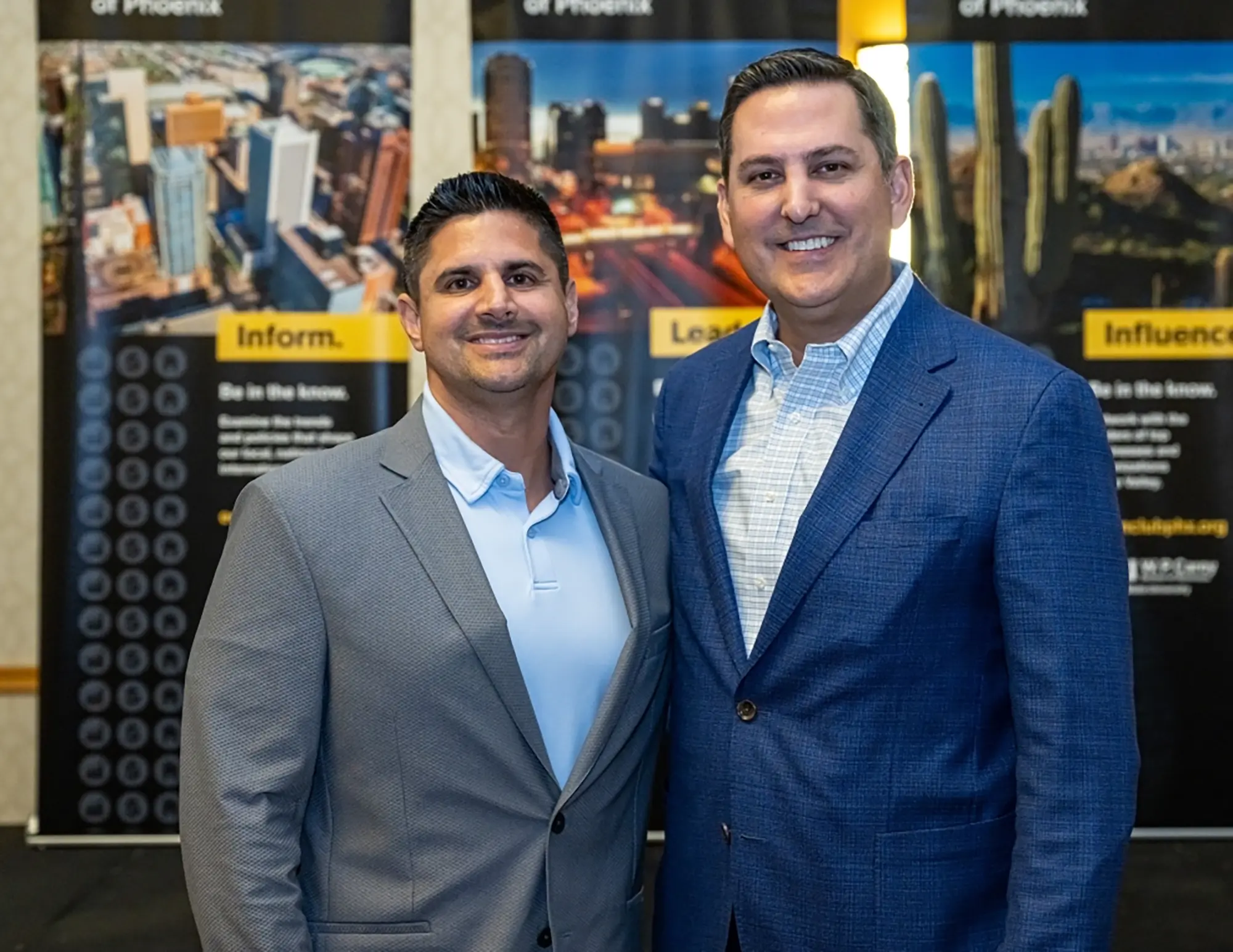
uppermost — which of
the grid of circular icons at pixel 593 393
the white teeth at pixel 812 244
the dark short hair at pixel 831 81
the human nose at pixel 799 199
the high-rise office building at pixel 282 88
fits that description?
the high-rise office building at pixel 282 88

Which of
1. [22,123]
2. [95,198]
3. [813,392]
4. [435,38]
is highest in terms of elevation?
[435,38]

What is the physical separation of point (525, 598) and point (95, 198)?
3.15m

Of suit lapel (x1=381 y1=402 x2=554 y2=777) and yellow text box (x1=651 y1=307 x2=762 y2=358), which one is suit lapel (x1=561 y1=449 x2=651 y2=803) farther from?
yellow text box (x1=651 y1=307 x2=762 y2=358)

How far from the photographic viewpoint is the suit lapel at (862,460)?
170cm

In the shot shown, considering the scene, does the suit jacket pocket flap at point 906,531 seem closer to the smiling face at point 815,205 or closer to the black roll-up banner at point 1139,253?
the smiling face at point 815,205

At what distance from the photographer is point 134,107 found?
14.0 ft

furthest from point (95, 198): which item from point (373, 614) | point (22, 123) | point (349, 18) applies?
point (373, 614)

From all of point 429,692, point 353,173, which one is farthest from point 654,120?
point 429,692

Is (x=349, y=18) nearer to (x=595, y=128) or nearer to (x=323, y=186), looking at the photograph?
(x=323, y=186)

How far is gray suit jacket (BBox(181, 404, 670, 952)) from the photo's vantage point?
168 centimetres

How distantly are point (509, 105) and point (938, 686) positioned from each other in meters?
3.16

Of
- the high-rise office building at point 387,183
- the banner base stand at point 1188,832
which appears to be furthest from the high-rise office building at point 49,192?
the banner base stand at point 1188,832

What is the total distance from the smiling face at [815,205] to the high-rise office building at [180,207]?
2.96 meters

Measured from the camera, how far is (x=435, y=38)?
472cm
